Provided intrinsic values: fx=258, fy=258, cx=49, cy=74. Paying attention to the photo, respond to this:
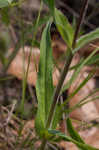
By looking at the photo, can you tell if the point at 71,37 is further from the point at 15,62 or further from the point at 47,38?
the point at 15,62

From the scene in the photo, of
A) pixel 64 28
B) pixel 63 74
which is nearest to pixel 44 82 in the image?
pixel 63 74

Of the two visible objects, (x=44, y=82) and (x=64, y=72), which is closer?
(x=64, y=72)

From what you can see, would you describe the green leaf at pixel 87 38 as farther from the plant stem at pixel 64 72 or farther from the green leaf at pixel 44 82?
the green leaf at pixel 44 82

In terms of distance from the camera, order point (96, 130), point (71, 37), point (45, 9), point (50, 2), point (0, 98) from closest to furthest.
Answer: point (50, 2) < point (71, 37) < point (96, 130) < point (0, 98) < point (45, 9)

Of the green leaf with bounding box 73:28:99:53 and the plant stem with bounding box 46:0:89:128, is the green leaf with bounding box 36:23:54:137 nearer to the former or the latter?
the plant stem with bounding box 46:0:89:128

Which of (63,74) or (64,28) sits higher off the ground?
(64,28)

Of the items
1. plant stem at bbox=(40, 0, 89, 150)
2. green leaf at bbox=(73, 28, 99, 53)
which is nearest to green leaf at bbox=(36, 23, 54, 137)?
plant stem at bbox=(40, 0, 89, 150)

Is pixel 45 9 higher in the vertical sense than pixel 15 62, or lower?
higher

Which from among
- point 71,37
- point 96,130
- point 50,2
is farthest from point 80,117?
point 50,2

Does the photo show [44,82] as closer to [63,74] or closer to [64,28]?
[63,74]
